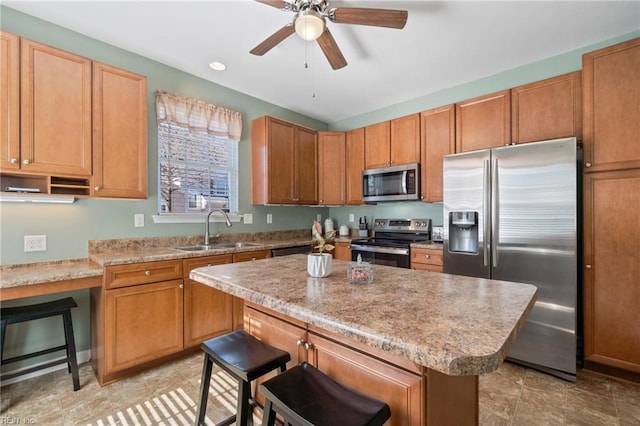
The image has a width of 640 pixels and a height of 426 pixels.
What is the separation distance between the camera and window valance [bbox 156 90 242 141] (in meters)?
2.83

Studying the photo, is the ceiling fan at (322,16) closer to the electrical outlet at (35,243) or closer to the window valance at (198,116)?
the window valance at (198,116)

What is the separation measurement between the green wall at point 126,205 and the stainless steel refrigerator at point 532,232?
3.36ft

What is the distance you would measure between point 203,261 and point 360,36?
240cm

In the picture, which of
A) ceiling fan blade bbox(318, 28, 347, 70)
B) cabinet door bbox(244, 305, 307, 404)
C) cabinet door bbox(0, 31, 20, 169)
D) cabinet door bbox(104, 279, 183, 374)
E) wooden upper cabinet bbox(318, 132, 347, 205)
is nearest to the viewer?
cabinet door bbox(244, 305, 307, 404)

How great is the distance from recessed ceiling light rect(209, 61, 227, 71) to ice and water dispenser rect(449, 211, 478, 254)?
2.72m

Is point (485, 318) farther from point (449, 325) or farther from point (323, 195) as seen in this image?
point (323, 195)

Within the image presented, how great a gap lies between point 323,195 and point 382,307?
323cm

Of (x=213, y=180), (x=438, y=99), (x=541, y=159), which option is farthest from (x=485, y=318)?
(x=438, y=99)

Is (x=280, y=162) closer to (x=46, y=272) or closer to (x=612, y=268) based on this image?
(x=46, y=272)

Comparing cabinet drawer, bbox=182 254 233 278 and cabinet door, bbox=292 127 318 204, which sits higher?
cabinet door, bbox=292 127 318 204

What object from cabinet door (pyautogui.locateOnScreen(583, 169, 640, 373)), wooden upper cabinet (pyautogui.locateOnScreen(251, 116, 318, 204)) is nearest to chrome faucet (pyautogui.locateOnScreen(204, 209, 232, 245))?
wooden upper cabinet (pyautogui.locateOnScreen(251, 116, 318, 204))

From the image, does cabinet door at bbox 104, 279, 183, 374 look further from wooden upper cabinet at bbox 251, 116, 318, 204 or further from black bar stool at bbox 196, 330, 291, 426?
wooden upper cabinet at bbox 251, 116, 318, 204

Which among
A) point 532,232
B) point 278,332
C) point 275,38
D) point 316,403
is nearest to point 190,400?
point 278,332

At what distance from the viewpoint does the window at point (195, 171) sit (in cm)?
294
